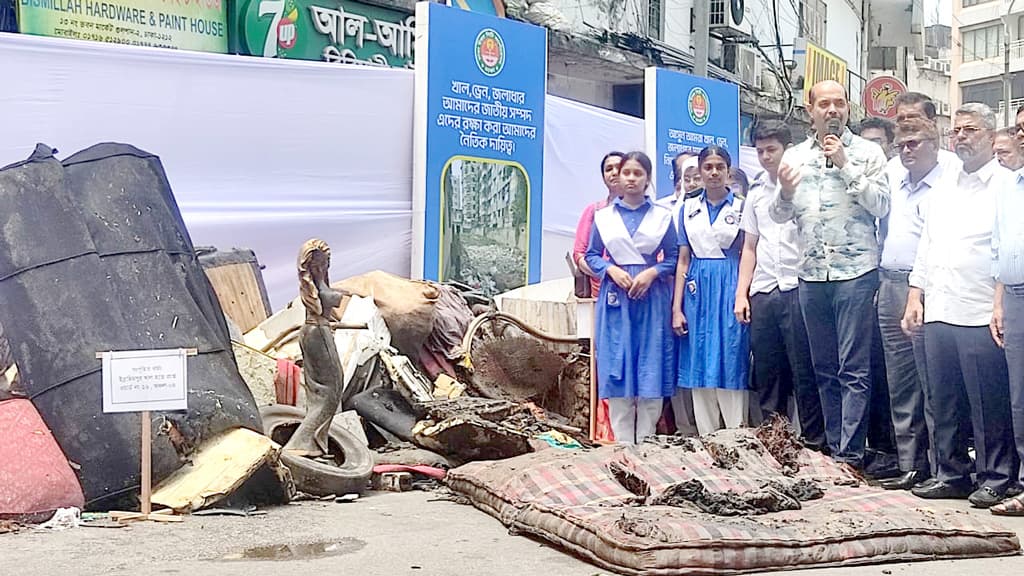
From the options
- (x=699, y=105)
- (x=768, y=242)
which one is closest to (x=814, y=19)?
(x=699, y=105)

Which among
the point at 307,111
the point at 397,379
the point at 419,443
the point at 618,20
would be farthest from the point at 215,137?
the point at 618,20

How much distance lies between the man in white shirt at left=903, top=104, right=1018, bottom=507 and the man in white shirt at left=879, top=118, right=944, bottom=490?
11.7 inches

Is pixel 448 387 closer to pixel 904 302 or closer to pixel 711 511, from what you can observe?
pixel 904 302

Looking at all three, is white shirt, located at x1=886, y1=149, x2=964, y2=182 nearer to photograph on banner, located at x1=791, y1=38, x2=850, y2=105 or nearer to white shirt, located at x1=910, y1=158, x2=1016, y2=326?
white shirt, located at x1=910, y1=158, x2=1016, y2=326

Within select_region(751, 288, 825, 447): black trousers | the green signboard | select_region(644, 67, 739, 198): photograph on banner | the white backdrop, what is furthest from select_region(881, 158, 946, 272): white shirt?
select_region(644, 67, 739, 198): photograph on banner

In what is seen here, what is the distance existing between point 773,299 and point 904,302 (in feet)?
2.93

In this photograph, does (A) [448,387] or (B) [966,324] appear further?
(A) [448,387]

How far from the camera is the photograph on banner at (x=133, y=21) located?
33.5 ft

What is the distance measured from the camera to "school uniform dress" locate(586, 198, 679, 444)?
7.71 meters

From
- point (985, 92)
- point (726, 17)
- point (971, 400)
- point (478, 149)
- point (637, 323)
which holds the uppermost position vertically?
point (985, 92)

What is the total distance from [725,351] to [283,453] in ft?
8.58

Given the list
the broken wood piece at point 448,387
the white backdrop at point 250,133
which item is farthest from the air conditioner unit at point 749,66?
the broken wood piece at point 448,387

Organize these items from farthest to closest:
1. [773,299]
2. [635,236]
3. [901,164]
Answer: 1. [635,236]
2. [773,299]
3. [901,164]

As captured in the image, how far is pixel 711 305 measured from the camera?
7.64 metres
